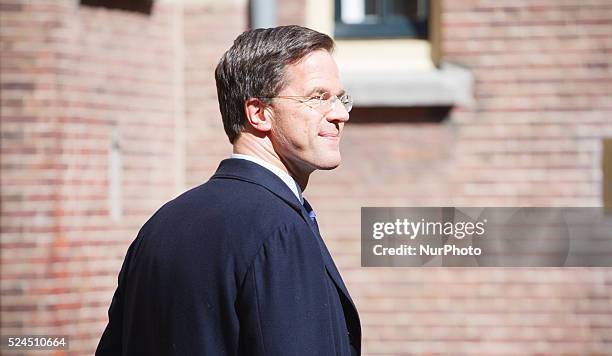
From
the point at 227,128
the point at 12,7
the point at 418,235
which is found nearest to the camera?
the point at 227,128

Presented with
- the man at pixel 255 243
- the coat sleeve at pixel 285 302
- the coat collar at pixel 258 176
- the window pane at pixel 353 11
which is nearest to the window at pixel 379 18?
the window pane at pixel 353 11

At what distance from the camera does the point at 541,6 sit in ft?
19.1

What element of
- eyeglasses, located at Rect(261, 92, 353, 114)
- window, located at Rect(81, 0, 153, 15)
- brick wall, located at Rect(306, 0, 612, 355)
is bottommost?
brick wall, located at Rect(306, 0, 612, 355)

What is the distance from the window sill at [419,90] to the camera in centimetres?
588

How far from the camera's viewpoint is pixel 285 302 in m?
1.97

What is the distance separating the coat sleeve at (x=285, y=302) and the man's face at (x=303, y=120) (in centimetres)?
30

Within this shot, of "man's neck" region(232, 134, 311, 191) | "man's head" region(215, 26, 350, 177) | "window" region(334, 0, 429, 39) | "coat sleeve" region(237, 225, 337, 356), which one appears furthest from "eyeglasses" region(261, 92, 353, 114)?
"window" region(334, 0, 429, 39)

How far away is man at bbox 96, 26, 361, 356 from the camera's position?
199 cm

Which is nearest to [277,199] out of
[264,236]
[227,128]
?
[264,236]

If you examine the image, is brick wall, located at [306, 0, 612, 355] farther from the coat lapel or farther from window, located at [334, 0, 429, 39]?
the coat lapel

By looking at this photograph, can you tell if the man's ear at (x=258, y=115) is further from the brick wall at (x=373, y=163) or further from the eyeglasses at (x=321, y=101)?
the brick wall at (x=373, y=163)

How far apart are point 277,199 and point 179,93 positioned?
4.22 metres

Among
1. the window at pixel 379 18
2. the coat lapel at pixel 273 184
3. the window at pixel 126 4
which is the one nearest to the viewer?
the coat lapel at pixel 273 184

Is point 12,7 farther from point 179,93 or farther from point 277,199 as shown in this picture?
point 277,199
